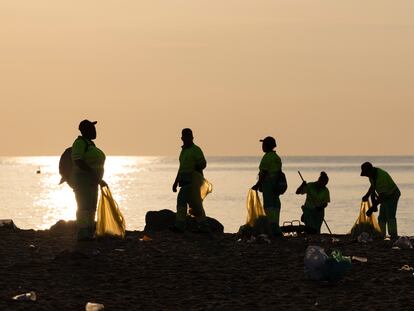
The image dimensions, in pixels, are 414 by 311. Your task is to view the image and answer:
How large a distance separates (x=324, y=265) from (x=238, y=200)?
254ft

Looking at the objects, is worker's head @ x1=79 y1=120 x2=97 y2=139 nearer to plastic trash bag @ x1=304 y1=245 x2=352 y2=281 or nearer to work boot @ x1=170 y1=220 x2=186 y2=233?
work boot @ x1=170 y1=220 x2=186 y2=233

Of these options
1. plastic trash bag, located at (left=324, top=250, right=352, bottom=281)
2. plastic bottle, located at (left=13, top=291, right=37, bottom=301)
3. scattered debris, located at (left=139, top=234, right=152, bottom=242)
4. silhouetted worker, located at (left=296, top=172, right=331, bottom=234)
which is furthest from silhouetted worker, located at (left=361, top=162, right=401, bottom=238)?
plastic bottle, located at (left=13, top=291, right=37, bottom=301)

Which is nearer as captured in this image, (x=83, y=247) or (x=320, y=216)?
(x=83, y=247)

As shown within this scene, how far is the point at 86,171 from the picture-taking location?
1872 cm

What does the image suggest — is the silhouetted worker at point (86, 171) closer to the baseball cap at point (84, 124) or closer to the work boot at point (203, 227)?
the baseball cap at point (84, 124)

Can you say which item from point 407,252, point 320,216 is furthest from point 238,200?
point 407,252

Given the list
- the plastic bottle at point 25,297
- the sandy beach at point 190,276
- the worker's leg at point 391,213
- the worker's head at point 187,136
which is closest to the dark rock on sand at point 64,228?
the sandy beach at point 190,276

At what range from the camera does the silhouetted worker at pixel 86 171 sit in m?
18.7

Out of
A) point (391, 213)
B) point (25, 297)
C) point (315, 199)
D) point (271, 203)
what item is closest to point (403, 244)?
point (391, 213)

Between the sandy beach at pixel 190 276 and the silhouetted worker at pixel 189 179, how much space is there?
59.7 inches

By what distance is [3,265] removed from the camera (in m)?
16.5

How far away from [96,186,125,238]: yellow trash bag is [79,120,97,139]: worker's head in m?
0.96

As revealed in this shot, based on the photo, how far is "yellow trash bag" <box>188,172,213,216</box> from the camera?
69.4ft

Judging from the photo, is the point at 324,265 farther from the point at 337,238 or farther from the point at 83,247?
the point at 337,238
